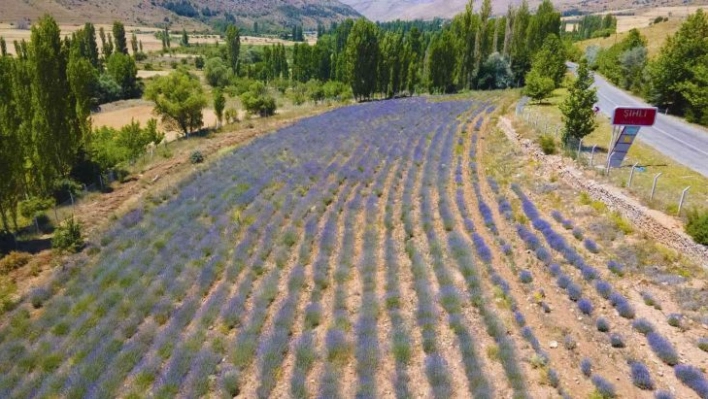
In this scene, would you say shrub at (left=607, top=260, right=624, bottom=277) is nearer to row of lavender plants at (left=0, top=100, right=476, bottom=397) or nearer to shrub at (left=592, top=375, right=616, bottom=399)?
shrub at (left=592, top=375, right=616, bottom=399)

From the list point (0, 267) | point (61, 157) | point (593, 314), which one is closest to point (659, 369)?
point (593, 314)

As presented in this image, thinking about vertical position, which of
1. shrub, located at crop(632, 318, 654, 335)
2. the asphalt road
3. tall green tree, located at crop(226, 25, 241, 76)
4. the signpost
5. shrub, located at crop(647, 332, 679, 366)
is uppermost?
tall green tree, located at crop(226, 25, 241, 76)

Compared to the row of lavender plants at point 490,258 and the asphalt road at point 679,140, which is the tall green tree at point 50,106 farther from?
the asphalt road at point 679,140

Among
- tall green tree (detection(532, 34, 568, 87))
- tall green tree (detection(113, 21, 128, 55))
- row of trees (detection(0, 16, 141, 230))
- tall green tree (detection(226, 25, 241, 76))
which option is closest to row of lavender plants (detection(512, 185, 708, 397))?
row of trees (detection(0, 16, 141, 230))

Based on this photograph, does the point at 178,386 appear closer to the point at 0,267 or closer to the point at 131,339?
the point at 131,339

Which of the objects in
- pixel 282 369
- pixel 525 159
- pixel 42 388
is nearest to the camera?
pixel 42 388


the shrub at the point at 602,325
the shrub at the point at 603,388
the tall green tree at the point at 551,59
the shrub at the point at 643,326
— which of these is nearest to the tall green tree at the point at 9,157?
the shrub at the point at 603,388
